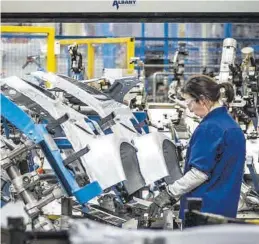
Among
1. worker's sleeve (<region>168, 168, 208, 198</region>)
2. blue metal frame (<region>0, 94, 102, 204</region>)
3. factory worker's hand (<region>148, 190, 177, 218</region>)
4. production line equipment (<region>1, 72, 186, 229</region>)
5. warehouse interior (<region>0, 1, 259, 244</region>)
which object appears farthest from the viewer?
factory worker's hand (<region>148, 190, 177, 218</region>)

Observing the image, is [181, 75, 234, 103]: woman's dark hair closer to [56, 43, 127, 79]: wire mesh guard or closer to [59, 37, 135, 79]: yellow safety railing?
[59, 37, 135, 79]: yellow safety railing

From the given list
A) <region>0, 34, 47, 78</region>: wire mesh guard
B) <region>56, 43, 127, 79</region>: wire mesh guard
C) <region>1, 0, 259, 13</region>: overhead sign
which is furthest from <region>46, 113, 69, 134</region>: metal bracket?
<region>56, 43, 127, 79</region>: wire mesh guard

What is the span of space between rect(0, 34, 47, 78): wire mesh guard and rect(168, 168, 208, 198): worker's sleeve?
5636 millimetres

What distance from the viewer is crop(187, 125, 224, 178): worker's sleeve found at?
4.10 metres

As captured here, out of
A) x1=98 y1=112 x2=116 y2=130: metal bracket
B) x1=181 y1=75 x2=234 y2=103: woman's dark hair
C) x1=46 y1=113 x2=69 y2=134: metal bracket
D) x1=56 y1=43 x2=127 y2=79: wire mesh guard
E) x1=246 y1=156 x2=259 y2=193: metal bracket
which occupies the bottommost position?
x1=246 y1=156 x2=259 y2=193: metal bracket

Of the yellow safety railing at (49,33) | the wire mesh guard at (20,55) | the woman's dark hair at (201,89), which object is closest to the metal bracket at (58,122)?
the woman's dark hair at (201,89)

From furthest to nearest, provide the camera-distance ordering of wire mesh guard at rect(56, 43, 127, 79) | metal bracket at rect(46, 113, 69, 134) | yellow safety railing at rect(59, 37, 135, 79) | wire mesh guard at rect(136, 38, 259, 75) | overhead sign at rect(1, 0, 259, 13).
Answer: wire mesh guard at rect(136, 38, 259, 75) < wire mesh guard at rect(56, 43, 127, 79) < yellow safety railing at rect(59, 37, 135, 79) < overhead sign at rect(1, 0, 259, 13) < metal bracket at rect(46, 113, 69, 134)

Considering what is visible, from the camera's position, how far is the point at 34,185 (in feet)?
12.4

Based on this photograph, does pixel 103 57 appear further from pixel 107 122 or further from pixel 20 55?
pixel 107 122

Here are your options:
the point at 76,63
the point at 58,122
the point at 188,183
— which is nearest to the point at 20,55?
the point at 76,63

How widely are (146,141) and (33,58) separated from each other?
6.04 metres

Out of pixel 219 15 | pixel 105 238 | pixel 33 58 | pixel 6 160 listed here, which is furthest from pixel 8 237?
pixel 33 58

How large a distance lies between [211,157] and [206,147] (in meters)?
0.06

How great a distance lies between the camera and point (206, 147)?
4.11m
